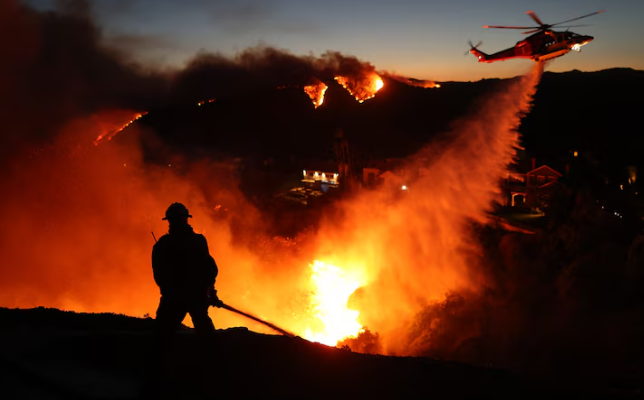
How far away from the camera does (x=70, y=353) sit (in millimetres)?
5172

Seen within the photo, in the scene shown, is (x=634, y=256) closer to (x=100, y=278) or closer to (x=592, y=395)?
(x=592, y=395)

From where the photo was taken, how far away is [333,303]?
21.9m

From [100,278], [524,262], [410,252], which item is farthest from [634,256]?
[100,278]

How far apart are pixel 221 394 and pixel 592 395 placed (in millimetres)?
3734

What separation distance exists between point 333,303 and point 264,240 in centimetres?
664

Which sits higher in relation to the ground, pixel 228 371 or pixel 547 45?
pixel 547 45

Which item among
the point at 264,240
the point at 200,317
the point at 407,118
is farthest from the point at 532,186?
the point at 407,118

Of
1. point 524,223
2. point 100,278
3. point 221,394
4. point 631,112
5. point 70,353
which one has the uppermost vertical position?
point 631,112

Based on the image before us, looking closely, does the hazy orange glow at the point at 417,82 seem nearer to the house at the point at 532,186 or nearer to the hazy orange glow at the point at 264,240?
the hazy orange glow at the point at 264,240

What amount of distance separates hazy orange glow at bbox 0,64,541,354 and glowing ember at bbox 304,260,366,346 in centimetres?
7

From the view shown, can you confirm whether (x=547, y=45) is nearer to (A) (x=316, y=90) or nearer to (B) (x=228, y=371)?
(A) (x=316, y=90)

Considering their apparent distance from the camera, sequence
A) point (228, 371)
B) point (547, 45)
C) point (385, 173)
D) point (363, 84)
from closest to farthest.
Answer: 1. point (228, 371)
2. point (363, 84)
3. point (547, 45)
4. point (385, 173)

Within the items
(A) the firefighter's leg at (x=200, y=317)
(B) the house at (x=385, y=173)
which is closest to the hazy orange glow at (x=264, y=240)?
(B) the house at (x=385, y=173)

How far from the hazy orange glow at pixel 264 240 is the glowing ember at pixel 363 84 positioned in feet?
0.17
